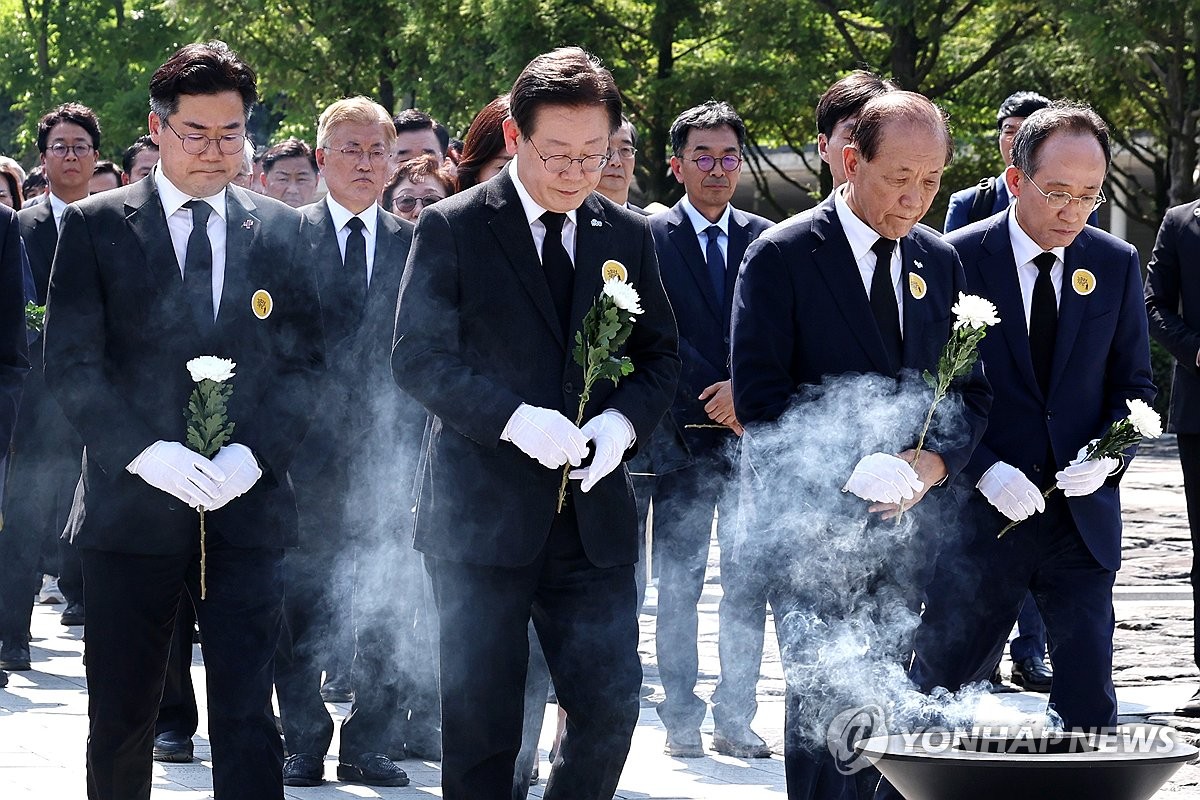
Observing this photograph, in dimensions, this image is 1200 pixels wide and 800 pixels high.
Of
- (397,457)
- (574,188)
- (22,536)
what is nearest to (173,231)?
(574,188)

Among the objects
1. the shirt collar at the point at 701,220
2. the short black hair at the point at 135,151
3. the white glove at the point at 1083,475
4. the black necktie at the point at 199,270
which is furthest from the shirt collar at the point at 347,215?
the short black hair at the point at 135,151

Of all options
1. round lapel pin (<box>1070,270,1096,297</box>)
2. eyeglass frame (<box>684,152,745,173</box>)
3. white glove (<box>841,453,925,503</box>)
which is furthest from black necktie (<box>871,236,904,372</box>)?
eyeglass frame (<box>684,152,745,173</box>)

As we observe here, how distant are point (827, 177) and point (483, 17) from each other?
5.03 m

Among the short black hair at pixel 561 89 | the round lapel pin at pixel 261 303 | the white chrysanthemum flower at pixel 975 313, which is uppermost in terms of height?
the short black hair at pixel 561 89

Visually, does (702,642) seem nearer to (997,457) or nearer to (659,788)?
(659,788)

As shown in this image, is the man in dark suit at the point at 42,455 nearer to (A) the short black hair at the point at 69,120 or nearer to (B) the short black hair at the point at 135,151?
(A) the short black hair at the point at 69,120

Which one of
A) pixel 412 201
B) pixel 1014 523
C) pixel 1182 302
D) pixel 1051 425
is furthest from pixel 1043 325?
pixel 412 201

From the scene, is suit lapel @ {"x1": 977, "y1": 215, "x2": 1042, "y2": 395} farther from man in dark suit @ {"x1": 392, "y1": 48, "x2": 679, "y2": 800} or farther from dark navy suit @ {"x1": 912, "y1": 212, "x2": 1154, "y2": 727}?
man in dark suit @ {"x1": 392, "y1": 48, "x2": 679, "y2": 800}

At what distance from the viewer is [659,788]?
5.98 m

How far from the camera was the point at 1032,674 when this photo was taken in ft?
26.0

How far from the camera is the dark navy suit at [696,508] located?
6664 mm

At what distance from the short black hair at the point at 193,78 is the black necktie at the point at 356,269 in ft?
5.79

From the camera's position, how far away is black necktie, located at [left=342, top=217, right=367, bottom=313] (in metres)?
6.55

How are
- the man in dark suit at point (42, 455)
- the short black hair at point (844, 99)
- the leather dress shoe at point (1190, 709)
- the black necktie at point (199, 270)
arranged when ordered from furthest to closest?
the man in dark suit at point (42, 455) < the leather dress shoe at point (1190, 709) < the short black hair at point (844, 99) < the black necktie at point (199, 270)
